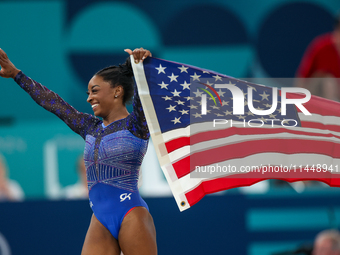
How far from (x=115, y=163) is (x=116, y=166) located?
2cm

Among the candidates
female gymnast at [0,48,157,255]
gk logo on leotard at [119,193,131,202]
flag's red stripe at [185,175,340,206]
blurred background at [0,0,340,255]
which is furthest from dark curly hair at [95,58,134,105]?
blurred background at [0,0,340,255]

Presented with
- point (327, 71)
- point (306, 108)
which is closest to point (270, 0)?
point (327, 71)

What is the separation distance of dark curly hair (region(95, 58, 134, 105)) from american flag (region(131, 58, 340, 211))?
0.14m

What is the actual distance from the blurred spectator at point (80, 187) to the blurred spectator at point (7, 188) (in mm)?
623

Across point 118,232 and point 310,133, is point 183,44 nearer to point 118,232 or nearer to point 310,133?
point 310,133

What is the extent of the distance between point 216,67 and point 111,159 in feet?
17.4

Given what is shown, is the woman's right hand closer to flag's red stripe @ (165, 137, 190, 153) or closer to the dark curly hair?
the dark curly hair

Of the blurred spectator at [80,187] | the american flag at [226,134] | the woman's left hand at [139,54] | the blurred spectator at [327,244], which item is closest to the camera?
the woman's left hand at [139,54]

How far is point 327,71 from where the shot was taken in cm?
576

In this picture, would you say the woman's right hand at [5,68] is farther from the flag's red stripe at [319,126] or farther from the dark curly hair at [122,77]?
the flag's red stripe at [319,126]

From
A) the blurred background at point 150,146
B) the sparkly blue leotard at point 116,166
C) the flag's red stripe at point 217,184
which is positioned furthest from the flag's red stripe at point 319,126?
the blurred background at point 150,146

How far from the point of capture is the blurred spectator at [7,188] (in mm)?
5969

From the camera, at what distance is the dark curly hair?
3350 millimetres

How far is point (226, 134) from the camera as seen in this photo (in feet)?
11.9
